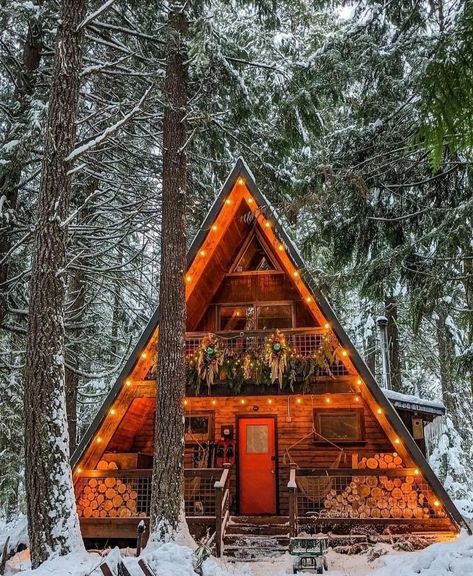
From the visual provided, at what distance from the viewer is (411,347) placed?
24016mm

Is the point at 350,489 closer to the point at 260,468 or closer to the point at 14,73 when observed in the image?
the point at 260,468

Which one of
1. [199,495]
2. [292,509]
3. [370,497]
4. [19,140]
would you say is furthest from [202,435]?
[19,140]

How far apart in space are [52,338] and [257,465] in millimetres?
7317

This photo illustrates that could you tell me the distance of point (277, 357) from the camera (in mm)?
10836

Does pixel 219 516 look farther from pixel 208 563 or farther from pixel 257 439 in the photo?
pixel 257 439

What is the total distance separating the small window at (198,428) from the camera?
12812 mm

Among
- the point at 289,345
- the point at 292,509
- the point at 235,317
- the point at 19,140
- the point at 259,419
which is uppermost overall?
the point at 19,140

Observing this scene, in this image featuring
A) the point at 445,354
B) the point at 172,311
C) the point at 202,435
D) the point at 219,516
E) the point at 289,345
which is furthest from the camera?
the point at 445,354

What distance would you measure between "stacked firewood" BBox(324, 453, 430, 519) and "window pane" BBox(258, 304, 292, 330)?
13.3ft

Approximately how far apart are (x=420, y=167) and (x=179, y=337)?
5.79 m

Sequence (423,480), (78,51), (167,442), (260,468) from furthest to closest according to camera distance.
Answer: (260,468), (423,480), (167,442), (78,51)

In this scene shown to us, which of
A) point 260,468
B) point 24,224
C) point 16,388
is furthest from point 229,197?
point 16,388

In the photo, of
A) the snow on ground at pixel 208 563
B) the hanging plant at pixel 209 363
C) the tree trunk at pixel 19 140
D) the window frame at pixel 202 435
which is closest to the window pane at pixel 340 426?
the window frame at pixel 202 435

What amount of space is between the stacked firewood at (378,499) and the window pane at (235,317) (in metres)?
4.51
